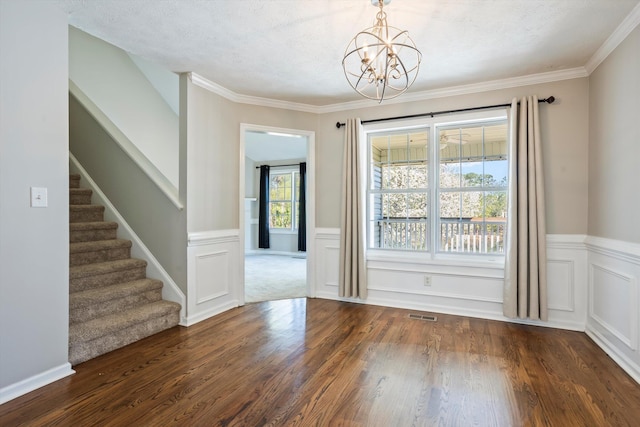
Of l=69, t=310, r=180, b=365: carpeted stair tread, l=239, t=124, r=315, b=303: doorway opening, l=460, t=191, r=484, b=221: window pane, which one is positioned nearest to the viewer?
l=69, t=310, r=180, b=365: carpeted stair tread

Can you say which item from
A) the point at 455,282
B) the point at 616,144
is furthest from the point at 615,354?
the point at 616,144

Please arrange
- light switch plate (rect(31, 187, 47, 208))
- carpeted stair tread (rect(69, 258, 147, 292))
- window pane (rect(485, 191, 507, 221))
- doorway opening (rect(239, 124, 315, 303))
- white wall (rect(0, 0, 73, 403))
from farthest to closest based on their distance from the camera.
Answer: doorway opening (rect(239, 124, 315, 303)) → window pane (rect(485, 191, 507, 221)) → carpeted stair tread (rect(69, 258, 147, 292)) → light switch plate (rect(31, 187, 47, 208)) → white wall (rect(0, 0, 73, 403))

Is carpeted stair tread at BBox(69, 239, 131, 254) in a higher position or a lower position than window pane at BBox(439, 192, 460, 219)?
lower

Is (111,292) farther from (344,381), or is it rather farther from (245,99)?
(245,99)

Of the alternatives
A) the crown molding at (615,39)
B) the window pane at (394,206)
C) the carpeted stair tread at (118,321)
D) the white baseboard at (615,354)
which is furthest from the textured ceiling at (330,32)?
the white baseboard at (615,354)

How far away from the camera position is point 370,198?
13.8 feet

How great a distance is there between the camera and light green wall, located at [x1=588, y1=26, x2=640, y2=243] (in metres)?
2.36

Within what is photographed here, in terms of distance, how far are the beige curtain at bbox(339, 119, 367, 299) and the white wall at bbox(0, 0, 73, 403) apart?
2.69 metres

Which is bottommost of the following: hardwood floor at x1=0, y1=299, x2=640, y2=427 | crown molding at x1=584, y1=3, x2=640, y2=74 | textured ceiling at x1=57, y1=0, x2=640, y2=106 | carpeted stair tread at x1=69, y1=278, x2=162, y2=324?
hardwood floor at x1=0, y1=299, x2=640, y2=427

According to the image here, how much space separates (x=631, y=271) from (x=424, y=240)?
1861 millimetres

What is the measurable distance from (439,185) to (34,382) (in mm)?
3866

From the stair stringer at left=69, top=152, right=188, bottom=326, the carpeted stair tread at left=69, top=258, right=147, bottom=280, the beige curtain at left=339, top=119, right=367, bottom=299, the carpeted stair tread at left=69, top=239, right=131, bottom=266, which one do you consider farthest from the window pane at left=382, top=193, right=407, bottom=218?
the carpeted stair tread at left=69, top=239, right=131, bottom=266

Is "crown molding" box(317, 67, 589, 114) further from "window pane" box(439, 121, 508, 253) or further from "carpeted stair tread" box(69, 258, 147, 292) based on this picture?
"carpeted stair tread" box(69, 258, 147, 292)

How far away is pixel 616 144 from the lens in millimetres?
2623
